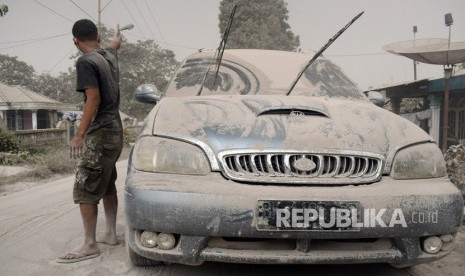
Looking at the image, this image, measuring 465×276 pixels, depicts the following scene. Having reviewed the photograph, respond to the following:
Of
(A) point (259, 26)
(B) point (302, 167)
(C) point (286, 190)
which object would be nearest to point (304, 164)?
(B) point (302, 167)

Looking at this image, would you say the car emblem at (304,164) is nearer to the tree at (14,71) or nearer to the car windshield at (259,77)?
the car windshield at (259,77)

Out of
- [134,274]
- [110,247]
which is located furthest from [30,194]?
[134,274]

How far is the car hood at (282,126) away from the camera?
2.16 m

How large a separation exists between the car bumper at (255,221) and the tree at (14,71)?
67.9 meters

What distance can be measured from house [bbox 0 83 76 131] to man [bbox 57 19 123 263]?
26.7 metres

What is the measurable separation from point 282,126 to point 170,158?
2.07 feet

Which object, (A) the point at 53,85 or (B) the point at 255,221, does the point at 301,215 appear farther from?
(A) the point at 53,85

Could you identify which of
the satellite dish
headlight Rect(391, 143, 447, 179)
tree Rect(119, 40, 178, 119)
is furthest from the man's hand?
tree Rect(119, 40, 178, 119)

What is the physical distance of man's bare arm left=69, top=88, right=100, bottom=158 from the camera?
2770 millimetres

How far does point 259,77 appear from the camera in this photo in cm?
337

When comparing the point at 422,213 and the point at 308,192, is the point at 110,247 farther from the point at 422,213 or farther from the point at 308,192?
the point at 422,213

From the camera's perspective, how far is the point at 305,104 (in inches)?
102

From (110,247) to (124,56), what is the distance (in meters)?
48.8

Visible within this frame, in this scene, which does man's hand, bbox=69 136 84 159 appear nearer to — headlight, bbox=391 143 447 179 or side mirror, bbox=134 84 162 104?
side mirror, bbox=134 84 162 104
